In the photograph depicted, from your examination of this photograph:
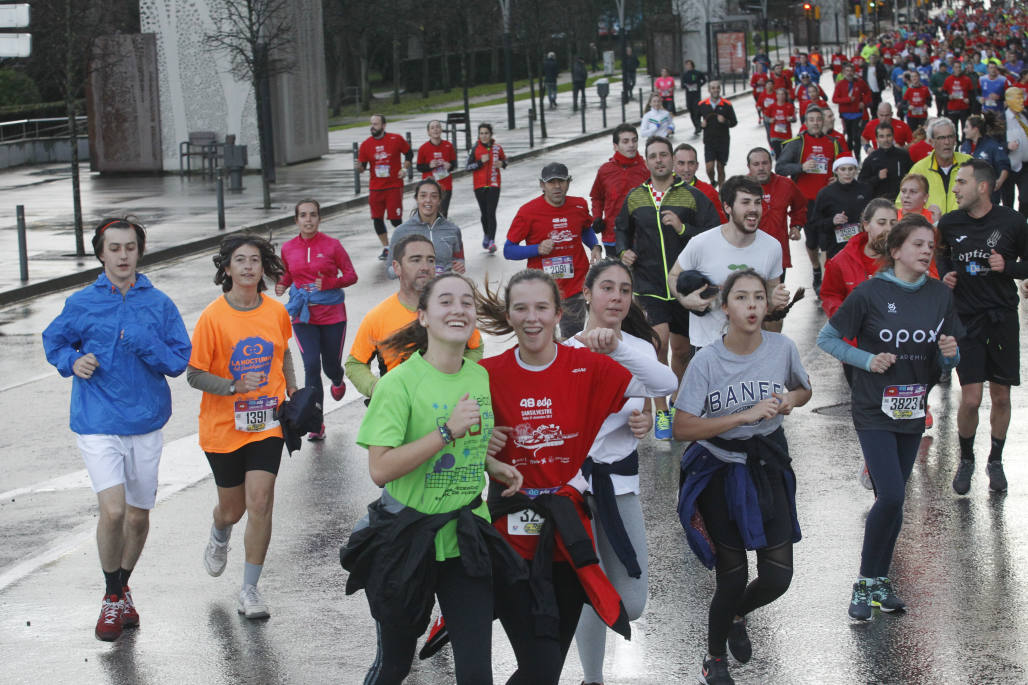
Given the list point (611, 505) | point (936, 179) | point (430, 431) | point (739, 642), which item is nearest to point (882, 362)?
point (739, 642)

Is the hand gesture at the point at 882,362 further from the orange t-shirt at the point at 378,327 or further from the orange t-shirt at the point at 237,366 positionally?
the orange t-shirt at the point at 237,366

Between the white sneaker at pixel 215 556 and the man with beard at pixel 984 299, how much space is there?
4.32m

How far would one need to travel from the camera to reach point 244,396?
272 inches

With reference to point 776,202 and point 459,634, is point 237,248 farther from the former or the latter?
point 776,202

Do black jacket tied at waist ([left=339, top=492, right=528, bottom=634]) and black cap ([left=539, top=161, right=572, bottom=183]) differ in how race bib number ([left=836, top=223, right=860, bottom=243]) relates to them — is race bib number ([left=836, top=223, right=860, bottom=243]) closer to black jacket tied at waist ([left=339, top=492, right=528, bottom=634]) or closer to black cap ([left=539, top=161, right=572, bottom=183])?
black cap ([left=539, top=161, right=572, bottom=183])

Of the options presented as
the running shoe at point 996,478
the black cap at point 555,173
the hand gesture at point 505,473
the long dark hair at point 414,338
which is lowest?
the running shoe at point 996,478

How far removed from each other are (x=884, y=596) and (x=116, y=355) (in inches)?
150

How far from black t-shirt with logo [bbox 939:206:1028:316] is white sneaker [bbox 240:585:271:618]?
4.47 m

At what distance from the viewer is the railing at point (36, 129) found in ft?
128

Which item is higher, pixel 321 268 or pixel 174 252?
pixel 321 268

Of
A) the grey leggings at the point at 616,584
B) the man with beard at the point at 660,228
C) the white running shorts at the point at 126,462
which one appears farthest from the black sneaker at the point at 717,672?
the man with beard at the point at 660,228

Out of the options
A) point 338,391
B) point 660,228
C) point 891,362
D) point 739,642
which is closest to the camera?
point 739,642

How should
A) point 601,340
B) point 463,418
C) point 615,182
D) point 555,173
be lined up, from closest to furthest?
1. point 463,418
2. point 601,340
3. point 555,173
4. point 615,182

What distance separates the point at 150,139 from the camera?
110 ft
